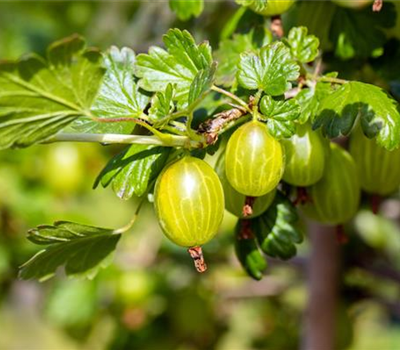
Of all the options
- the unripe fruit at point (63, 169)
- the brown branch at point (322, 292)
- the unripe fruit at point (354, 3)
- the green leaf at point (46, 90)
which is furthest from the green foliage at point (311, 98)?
the unripe fruit at point (63, 169)

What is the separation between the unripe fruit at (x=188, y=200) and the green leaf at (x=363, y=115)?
12cm

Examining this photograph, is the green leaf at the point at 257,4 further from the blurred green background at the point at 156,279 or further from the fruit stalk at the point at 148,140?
the blurred green background at the point at 156,279

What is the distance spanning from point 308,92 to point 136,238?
1.12 m

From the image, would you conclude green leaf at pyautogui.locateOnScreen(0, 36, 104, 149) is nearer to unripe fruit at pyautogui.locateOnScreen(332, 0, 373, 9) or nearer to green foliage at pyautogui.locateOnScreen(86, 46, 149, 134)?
green foliage at pyautogui.locateOnScreen(86, 46, 149, 134)

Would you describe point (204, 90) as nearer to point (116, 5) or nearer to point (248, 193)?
point (248, 193)

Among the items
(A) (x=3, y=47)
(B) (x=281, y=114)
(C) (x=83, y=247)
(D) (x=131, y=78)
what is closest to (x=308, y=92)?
(B) (x=281, y=114)

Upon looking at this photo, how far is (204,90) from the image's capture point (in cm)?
62

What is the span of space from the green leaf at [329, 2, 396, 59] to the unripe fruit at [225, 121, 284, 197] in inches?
8.4

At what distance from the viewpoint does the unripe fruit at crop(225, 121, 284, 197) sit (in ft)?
2.20

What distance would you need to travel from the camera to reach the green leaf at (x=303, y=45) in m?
0.75

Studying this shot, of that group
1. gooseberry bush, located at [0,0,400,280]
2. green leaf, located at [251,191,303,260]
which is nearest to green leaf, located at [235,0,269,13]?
gooseberry bush, located at [0,0,400,280]

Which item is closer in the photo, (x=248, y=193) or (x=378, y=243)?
(x=248, y=193)

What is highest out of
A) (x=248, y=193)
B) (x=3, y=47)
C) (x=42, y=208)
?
(x=248, y=193)

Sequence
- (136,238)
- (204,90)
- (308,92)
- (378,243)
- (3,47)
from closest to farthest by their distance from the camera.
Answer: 1. (204,90)
2. (308,92)
3. (378,243)
4. (136,238)
5. (3,47)
